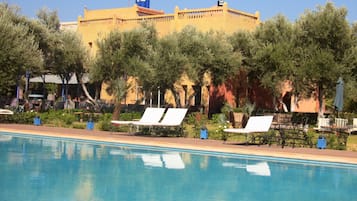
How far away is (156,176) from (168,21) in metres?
23.5

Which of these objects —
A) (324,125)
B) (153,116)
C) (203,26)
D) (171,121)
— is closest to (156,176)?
(171,121)

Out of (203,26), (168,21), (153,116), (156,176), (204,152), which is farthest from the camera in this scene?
(168,21)

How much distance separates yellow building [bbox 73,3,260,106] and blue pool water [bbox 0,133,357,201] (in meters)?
15.2

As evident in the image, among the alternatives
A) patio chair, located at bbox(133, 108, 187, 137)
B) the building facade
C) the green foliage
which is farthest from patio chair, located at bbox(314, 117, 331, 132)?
the green foliage

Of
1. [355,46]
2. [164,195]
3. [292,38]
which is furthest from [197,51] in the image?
[164,195]

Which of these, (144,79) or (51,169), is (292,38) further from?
(51,169)

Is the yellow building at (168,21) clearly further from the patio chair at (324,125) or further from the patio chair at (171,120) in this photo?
the patio chair at (171,120)

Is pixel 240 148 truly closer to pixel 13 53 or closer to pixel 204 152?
pixel 204 152

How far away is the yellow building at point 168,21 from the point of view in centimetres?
3181

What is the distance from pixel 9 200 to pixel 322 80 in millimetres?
19179

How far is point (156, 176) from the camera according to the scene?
37.2 feet

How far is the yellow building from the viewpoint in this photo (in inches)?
1252

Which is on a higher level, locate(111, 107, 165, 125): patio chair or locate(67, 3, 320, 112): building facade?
locate(67, 3, 320, 112): building facade

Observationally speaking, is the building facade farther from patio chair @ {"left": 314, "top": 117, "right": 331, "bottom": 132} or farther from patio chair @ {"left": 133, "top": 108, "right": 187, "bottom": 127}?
patio chair @ {"left": 133, "top": 108, "right": 187, "bottom": 127}
